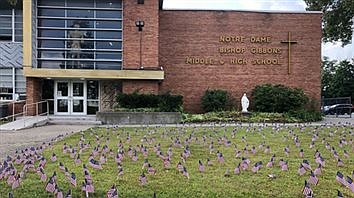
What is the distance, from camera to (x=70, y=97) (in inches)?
917

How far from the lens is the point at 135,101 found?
21.0 meters

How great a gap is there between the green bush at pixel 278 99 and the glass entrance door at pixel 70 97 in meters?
8.96

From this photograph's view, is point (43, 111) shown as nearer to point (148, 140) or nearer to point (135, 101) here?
point (135, 101)

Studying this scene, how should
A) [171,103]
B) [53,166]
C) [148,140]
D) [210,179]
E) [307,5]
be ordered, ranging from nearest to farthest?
[210,179]
[53,166]
[148,140]
[171,103]
[307,5]

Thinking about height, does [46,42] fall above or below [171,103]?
above

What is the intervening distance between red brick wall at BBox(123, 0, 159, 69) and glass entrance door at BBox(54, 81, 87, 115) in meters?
2.81

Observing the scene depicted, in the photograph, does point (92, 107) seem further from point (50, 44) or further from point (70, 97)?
point (50, 44)

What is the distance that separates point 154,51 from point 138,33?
1223 millimetres

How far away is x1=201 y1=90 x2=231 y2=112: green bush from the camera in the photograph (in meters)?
23.1

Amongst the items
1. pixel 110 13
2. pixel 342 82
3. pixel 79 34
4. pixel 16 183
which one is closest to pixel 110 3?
pixel 110 13

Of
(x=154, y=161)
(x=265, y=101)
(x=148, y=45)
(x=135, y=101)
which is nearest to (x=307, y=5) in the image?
(x=265, y=101)

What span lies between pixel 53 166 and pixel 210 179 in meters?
2.46

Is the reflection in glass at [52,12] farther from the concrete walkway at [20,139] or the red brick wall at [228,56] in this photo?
the concrete walkway at [20,139]

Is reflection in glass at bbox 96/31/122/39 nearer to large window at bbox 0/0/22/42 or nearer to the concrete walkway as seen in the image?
large window at bbox 0/0/22/42
